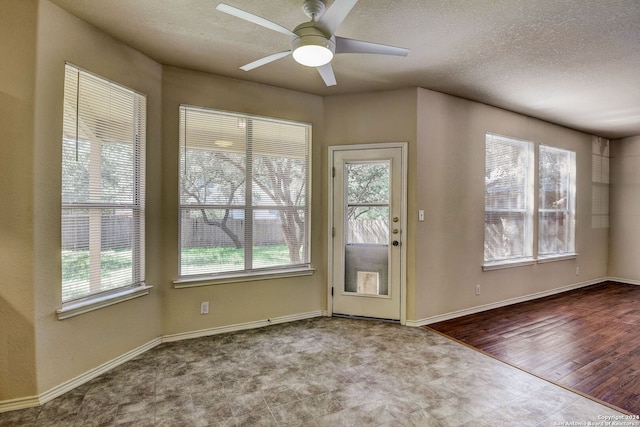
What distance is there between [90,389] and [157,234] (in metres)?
1.29

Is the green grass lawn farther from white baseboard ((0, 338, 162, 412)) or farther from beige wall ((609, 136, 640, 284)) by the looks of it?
beige wall ((609, 136, 640, 284))

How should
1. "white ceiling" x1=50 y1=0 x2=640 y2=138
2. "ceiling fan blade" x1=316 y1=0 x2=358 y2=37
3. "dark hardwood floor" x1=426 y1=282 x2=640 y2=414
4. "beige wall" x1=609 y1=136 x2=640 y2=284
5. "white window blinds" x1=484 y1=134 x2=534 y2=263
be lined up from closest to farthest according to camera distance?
1. "ceiling fan blade" x1=316 y1=0 x2=358 y2=37
2. "white ceiling" x1=50 y1=0 x2=640 y2=138
3. "dark hardwood floor" x1=426 y1=282 x2=640 y2=414
4. "white window blinds" x1=484 y1=134 x2=534 y2=263
5. "beige wall" x1=609 y1=136 x2=640 y2=284

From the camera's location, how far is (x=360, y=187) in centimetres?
380

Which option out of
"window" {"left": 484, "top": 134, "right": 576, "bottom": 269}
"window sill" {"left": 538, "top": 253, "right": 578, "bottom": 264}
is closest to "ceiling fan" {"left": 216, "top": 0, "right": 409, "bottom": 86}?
"window" {"left": 484, "top": 134, "right": 576, "bottom": 269}

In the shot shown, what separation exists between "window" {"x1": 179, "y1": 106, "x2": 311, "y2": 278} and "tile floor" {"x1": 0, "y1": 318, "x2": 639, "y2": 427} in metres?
0.89

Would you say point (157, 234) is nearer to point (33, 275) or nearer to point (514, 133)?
point (33, 275)

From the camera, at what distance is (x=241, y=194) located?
3.44 metres

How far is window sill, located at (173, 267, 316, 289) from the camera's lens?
318cm

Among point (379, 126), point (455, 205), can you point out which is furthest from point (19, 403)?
point (455, 205)

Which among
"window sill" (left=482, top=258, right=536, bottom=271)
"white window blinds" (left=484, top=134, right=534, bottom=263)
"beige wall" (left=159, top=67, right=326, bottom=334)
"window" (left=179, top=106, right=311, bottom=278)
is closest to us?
"beige wall" (left=159, top=67, right=326, bottom=334)

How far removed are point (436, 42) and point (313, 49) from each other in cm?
122

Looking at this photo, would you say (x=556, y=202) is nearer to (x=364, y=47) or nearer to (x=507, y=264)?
(x=507, y=264)

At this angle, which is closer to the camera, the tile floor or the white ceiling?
the tile floor

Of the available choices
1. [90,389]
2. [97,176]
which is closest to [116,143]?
[97,176]
